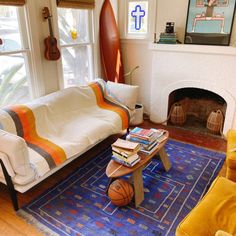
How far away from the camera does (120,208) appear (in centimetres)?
208

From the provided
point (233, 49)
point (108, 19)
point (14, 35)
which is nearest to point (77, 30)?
point (108, 19)

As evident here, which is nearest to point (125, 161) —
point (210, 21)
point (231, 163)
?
point (231, 163)

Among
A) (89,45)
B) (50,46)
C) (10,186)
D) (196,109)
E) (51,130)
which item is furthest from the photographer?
(196,109)

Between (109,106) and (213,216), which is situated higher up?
(109,106)

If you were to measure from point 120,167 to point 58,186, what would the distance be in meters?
0.75

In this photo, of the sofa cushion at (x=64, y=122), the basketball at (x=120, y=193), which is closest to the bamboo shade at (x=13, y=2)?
the sofa cushion at (x=64, y=122)

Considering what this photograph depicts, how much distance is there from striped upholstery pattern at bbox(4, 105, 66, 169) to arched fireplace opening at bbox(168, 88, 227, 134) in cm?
207

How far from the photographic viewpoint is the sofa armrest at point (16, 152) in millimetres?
1826

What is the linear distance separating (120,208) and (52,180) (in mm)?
824

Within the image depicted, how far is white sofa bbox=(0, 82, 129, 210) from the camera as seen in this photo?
1.90m

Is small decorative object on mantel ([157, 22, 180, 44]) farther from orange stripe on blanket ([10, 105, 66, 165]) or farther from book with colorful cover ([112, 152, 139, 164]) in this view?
orange stripe on blanket ([10, 105, 66, 165])

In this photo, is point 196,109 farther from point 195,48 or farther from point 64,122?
point 64,122

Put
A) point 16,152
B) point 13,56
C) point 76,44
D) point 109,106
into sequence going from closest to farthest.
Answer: point 16,152 < point 13,56 < point 109,106 < point 76,44

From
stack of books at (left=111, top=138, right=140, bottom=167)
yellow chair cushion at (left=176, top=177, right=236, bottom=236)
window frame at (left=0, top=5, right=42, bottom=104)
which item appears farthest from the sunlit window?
yellow chair cushion at (left=176, top=177, right=236, bottom=236)
